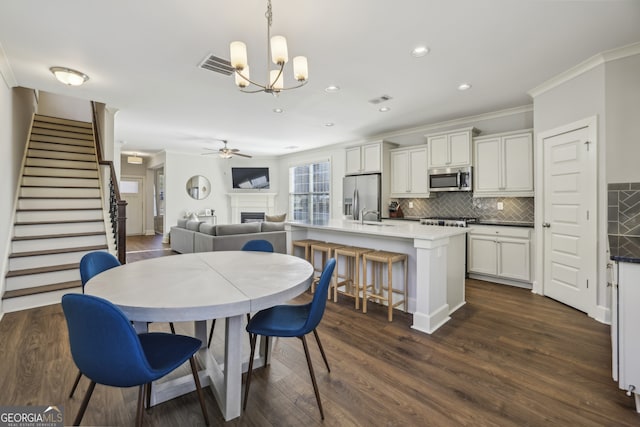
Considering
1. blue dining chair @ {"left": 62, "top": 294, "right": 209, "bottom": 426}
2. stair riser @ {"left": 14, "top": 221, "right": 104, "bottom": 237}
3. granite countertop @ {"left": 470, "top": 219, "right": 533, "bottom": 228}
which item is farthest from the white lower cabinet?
stair riser @ {"left": 14, "top": 221, "right": 104, "bottom": 237}

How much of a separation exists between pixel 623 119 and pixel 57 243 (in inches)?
265

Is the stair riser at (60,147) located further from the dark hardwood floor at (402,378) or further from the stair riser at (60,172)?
the dark hardwood floor at (402,378)

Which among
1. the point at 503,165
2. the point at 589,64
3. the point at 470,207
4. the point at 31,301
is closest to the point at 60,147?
the point at 31,301

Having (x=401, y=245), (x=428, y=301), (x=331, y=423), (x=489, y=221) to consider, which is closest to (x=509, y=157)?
(x=489, y=221)

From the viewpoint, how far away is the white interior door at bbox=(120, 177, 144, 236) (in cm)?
948

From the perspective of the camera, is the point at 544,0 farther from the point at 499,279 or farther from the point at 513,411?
the point at 499,279

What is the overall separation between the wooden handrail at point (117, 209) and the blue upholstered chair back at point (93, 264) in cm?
165

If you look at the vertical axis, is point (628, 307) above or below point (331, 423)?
above

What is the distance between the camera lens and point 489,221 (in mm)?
4668

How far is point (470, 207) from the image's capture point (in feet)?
16.6

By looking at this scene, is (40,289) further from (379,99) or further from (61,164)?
(379,99)

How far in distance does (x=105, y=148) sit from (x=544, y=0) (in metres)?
5.83

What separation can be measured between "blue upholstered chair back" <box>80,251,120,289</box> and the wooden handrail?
5.40 ft

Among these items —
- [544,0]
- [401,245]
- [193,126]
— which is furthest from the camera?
[193,126]
